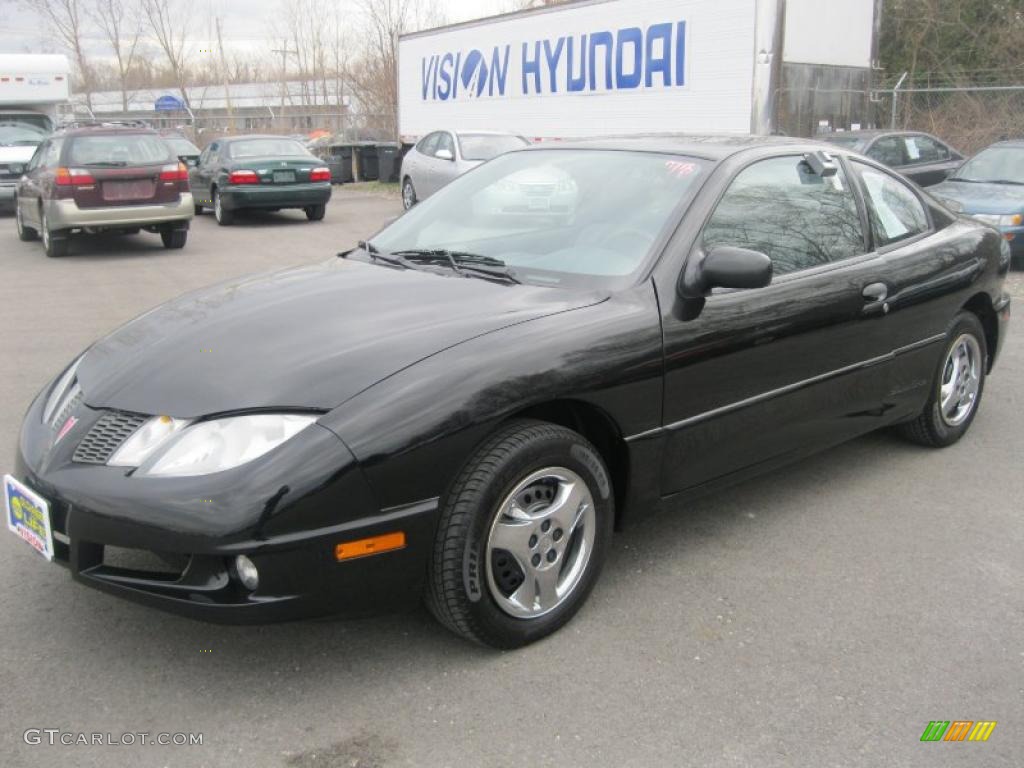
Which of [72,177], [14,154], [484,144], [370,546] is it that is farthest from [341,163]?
[370,546]

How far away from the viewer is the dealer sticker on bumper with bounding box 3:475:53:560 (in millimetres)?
2932

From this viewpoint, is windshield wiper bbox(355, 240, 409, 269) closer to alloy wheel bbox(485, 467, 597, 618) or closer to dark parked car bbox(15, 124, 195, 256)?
alloy wheel bbox(485, 467, 597, 618)

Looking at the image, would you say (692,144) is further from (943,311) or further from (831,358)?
(943,311)

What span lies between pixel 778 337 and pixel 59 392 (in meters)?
2.61

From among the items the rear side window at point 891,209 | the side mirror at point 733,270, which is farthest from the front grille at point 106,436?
the rear side window at point 891,209

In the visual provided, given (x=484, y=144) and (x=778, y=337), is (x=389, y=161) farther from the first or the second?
(x=778, y=337)

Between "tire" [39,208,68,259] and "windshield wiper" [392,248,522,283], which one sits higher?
"windshield wiper" [392,248,522,283]

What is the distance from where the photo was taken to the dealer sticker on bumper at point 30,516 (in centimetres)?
293

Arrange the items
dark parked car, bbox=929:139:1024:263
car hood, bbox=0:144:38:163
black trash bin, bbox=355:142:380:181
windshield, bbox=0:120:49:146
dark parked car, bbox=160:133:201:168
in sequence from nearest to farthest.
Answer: dark parked car, bbox=929:139:1024:263 < car hood, bbox=0:144:38:163 < windshield, bbox=0:120:49:146 < dark parked car, bbox=160:133:201:168 < black trash bin, bbox=355:142:380:181

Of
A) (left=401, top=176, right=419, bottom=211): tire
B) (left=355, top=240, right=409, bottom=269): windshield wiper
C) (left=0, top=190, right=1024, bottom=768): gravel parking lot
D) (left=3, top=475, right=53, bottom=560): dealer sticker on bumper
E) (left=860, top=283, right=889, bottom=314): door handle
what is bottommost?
(left=0, top=190, right=1024, bottom=768): gravel parking lot

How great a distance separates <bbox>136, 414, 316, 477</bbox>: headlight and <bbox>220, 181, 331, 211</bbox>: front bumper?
14118mm

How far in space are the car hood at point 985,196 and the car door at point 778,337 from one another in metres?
6.99

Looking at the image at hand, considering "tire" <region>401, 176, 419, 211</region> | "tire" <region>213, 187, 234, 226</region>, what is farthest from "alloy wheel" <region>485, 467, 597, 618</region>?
"tire" <region>401, 176, 419, 211</region>

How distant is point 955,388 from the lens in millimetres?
5121
